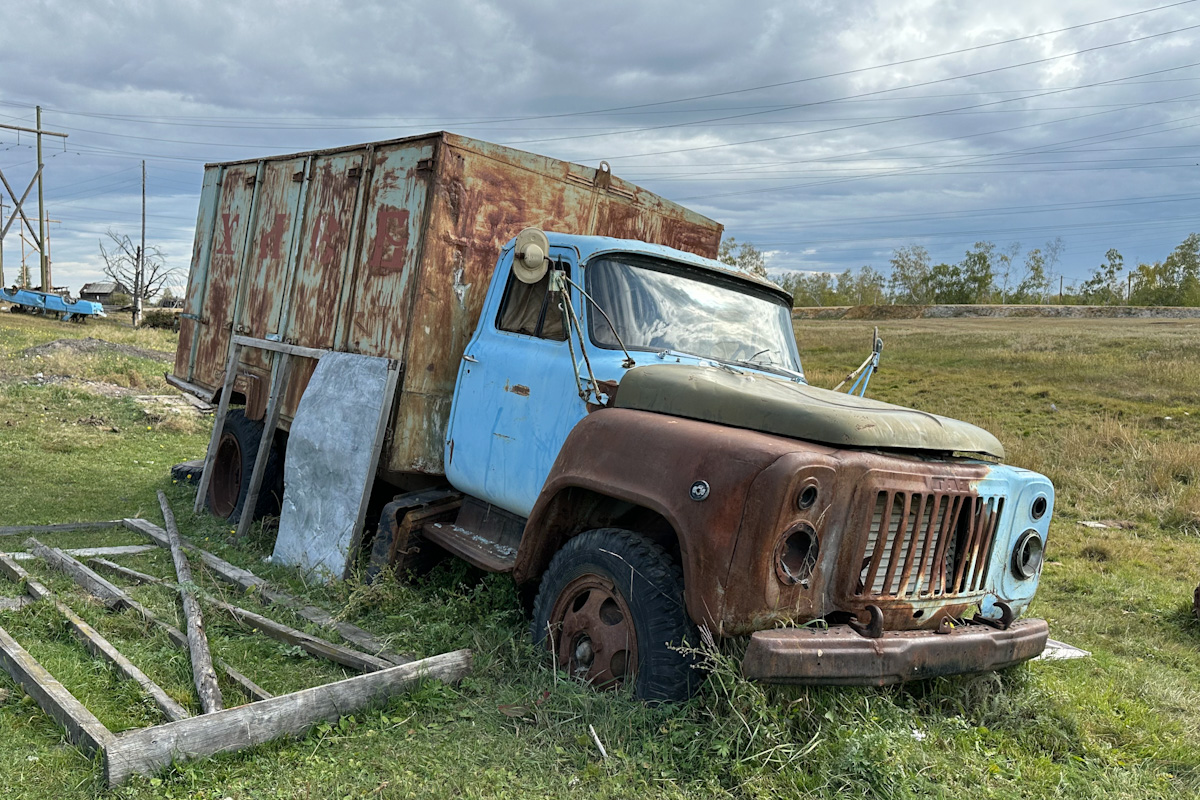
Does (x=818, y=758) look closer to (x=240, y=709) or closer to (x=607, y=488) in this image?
(x=607, y=488)

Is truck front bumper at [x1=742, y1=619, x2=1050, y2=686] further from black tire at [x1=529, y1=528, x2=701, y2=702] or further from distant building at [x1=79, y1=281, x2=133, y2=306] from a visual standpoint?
distant building at [x1=79, y1=281, x2=133, y2=306]

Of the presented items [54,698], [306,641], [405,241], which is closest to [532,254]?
[405,241]

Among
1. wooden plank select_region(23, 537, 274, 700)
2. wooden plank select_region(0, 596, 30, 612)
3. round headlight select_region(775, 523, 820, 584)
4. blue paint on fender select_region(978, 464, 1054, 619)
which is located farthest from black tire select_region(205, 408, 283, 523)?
blue paint on fender select_region(978, 464, 1054, 619)

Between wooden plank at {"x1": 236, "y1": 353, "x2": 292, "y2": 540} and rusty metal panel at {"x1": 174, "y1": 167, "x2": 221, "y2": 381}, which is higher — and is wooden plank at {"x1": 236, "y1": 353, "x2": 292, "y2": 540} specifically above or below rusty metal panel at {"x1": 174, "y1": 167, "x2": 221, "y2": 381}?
below

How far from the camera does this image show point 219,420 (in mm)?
7949

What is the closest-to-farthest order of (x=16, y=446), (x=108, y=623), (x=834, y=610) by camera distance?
(x=834, y=610), (x=108, y=623), (x=16, y=446)

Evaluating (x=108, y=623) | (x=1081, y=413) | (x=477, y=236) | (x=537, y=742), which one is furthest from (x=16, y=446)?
(x=1081, y=413)

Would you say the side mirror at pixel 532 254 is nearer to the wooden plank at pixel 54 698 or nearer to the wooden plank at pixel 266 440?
the wooden plank at pixel 54 698

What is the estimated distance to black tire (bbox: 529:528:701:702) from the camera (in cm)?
337

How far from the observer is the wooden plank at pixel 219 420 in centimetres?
789

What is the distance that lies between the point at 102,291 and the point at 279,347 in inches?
2695

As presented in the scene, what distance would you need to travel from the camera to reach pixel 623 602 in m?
3.56

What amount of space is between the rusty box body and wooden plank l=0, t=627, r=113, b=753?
2.15 m

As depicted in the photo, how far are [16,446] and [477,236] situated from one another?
7.81 meters
